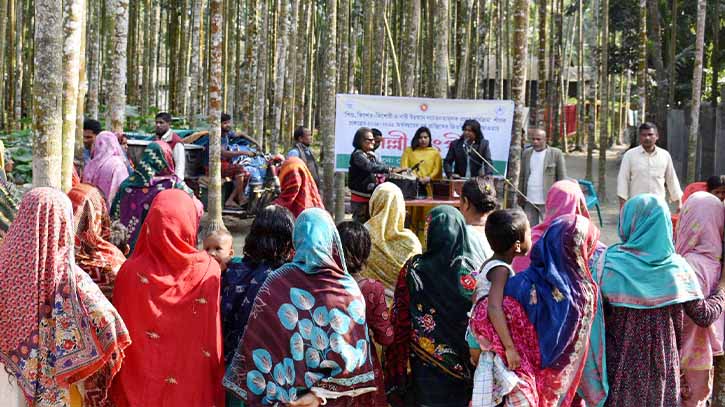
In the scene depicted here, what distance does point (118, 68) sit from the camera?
10.7 m

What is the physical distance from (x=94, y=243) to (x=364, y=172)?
5.15 metres

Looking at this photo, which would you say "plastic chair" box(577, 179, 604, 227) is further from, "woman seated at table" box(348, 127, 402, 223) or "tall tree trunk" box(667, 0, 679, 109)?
"tall tree trunk" box(667, 0, 679, 109)

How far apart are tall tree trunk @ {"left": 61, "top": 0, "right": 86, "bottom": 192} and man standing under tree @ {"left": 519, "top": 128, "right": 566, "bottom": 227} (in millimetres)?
5324

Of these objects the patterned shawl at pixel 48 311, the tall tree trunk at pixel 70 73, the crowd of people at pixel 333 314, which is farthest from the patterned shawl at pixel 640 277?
the tall tree trunk at pixel 70 73

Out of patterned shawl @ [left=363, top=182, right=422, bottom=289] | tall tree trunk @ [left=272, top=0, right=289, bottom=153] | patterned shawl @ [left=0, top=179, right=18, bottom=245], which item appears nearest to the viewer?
patterned shawl @ [left=363, top=182, right=422, bottom=289]

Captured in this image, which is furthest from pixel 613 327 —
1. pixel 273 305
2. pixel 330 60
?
pixel 330 60

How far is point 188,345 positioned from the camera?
3812mm

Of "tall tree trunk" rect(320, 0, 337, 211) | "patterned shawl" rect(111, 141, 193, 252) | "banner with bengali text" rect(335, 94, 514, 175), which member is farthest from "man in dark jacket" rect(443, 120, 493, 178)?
"patterned shawl" rect(111, 141, 193, 252)

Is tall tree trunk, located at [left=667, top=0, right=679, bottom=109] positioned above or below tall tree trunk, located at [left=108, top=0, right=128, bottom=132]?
above

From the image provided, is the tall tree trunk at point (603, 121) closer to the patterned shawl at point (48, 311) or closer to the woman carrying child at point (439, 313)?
the woman carrying child at point (439, 313)

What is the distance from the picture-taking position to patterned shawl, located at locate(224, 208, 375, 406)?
3670 millimetres

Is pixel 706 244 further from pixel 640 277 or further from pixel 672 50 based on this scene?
pixel 672 50

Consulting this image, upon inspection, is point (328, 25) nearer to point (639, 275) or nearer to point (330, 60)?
point (330, 60)

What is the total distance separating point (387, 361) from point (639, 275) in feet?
4.07
